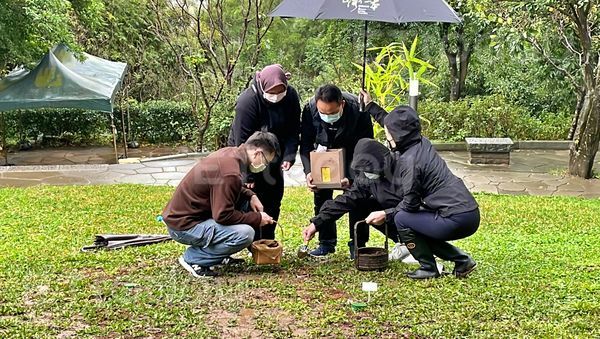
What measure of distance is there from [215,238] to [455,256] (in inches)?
59.0

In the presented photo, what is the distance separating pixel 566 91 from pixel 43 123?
34.8 ft

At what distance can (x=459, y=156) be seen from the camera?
421 inches

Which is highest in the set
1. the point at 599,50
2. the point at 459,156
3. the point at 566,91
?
the point at 599,50

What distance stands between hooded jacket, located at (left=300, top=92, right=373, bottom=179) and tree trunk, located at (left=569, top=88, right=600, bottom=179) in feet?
18.5

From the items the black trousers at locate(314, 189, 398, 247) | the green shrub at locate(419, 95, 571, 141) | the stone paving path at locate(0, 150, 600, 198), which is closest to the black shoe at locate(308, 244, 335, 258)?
the black trousers at locate(314, 189, 398, 247)

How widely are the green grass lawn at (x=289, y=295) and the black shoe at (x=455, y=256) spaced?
0.33 ft

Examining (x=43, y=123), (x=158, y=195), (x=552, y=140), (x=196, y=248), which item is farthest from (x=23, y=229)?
(x=552, y=140)

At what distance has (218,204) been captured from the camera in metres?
3.71

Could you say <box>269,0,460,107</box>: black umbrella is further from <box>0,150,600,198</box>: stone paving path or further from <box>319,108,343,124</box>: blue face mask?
<box>0,150,600,198</box>: stone paving path

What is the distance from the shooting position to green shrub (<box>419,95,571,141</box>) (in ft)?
37.7

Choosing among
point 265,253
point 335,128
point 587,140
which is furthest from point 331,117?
point 587,140

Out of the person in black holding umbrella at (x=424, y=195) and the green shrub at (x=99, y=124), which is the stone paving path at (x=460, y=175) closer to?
the green shrub at (x=99, y=124)

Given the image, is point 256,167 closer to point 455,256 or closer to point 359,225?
point 359,225

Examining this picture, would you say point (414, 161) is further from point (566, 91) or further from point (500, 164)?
point (566, 91)
